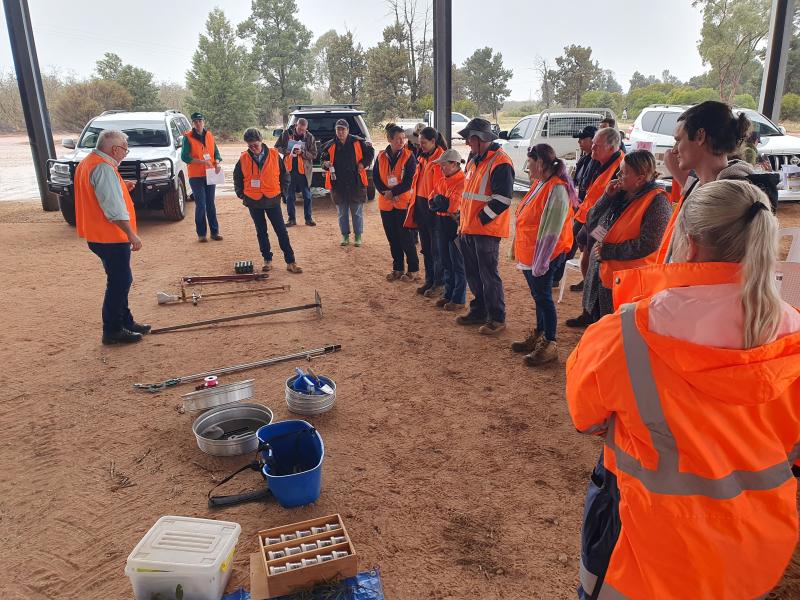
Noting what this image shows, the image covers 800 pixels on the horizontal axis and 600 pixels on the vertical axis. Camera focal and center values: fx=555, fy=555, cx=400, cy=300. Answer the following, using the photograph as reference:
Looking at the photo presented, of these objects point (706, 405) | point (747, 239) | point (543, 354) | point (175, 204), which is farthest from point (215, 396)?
point (175, 204)

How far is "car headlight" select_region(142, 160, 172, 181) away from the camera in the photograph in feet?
34.7

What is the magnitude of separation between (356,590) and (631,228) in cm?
286

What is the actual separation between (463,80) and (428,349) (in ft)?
146

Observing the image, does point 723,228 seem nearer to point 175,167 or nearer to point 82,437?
point 82,437

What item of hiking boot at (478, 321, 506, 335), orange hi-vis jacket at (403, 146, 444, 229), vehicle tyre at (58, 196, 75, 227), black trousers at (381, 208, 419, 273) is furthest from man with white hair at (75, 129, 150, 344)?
vehicle tyre at (58, 196, 75, 227)

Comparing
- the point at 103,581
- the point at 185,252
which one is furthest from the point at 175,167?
the point at 103,581

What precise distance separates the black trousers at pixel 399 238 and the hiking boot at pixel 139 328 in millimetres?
3188

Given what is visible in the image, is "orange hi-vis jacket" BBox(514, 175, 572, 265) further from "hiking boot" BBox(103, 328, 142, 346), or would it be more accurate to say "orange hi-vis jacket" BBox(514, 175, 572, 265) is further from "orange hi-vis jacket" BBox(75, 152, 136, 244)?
"hiking boot" BBox(103, 328, 142, 346)

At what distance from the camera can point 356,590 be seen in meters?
2.54

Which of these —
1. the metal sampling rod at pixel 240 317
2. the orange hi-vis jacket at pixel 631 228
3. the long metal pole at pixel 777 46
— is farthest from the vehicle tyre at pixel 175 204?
the long metal pole at pixel 777 46

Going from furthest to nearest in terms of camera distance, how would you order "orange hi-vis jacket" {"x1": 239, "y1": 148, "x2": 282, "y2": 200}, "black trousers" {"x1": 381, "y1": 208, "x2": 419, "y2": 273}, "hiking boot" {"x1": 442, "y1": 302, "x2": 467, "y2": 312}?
"orange hi-vis jacket" {"x1": 239, "y1": 148, "x2": 282, "y2": 200} < "black trousers" {"x1": 381, "y1": 208, "x2": 419, "y2": 273} < "hiking boot" {"x1": 442, "y1": 302, "x2": 467, "y2": 312}

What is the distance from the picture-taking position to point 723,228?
1.37 m

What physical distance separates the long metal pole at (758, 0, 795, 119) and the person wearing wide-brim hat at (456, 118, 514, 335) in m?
8.45

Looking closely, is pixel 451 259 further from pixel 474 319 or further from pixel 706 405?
pixel 706 405
